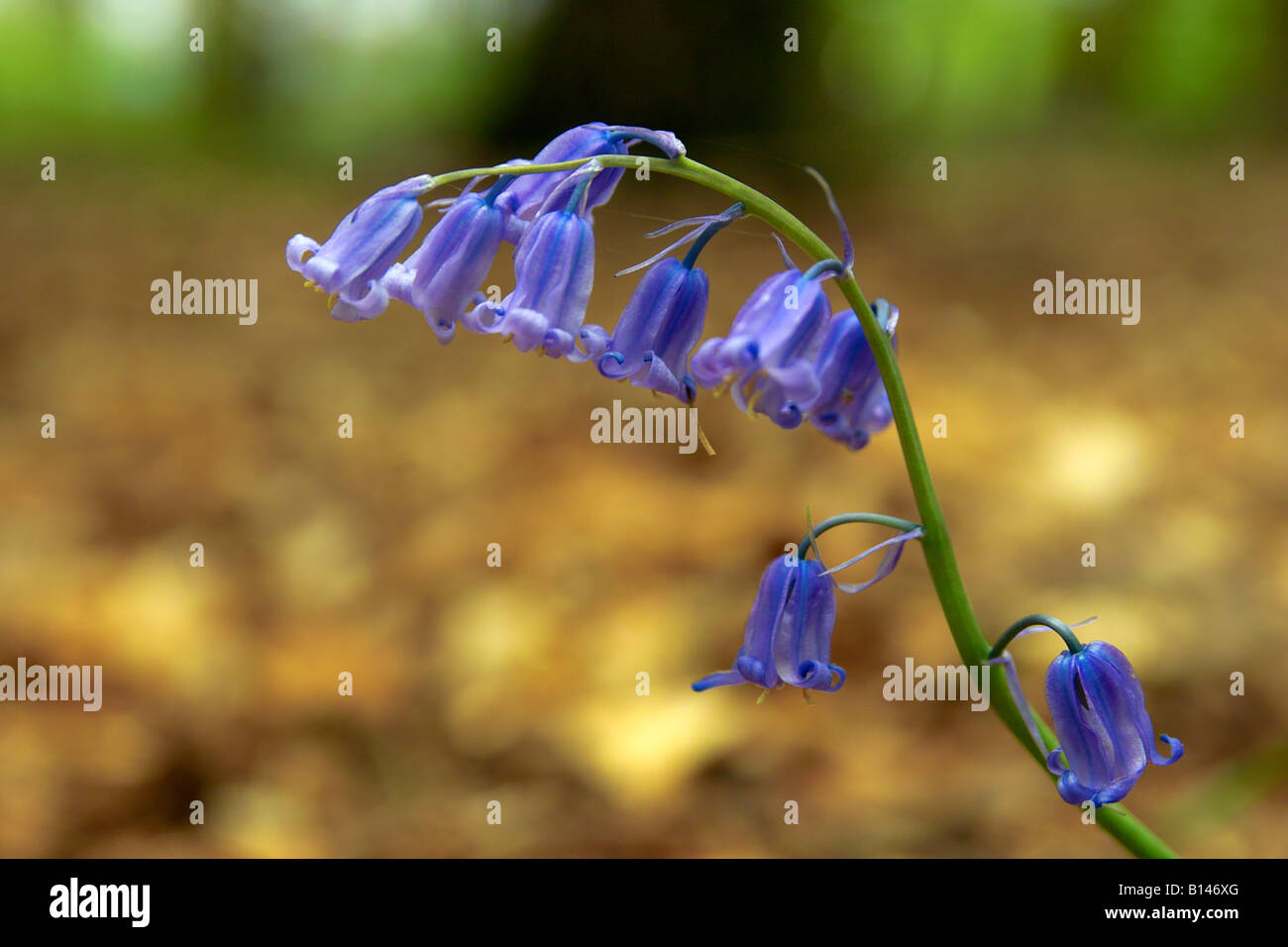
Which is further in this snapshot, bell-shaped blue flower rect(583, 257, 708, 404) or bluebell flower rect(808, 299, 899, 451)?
bluebell flower rect(808, 299, 899, 451)

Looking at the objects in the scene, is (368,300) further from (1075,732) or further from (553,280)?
(1075,732)

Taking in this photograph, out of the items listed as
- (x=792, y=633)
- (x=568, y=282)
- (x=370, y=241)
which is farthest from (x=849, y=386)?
(x=370, y=241)

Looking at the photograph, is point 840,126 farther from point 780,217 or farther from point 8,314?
point 780,217

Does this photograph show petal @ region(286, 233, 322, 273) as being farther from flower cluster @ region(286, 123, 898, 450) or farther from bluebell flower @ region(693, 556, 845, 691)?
bluebell flower @ region(693, 556, 845, 691)

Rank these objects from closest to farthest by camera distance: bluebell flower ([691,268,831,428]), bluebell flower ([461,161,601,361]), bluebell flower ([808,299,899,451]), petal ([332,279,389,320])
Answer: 1. bluebell flower ([691,268,831,428])
2. bluebell flower ([461,161,601,361])
3. petal ([332,279,389,320])
4. bluebell flower ([808,299,899,451])

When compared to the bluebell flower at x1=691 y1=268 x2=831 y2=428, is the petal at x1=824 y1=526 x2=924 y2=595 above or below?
below

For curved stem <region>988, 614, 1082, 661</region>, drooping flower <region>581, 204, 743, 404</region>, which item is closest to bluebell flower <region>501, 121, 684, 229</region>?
drooping flower <region>581, 204, 743, 404</region>

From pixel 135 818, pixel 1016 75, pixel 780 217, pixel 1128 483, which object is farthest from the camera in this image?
pixel 1016 75

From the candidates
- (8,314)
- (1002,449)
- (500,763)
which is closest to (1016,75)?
(1002,449)
